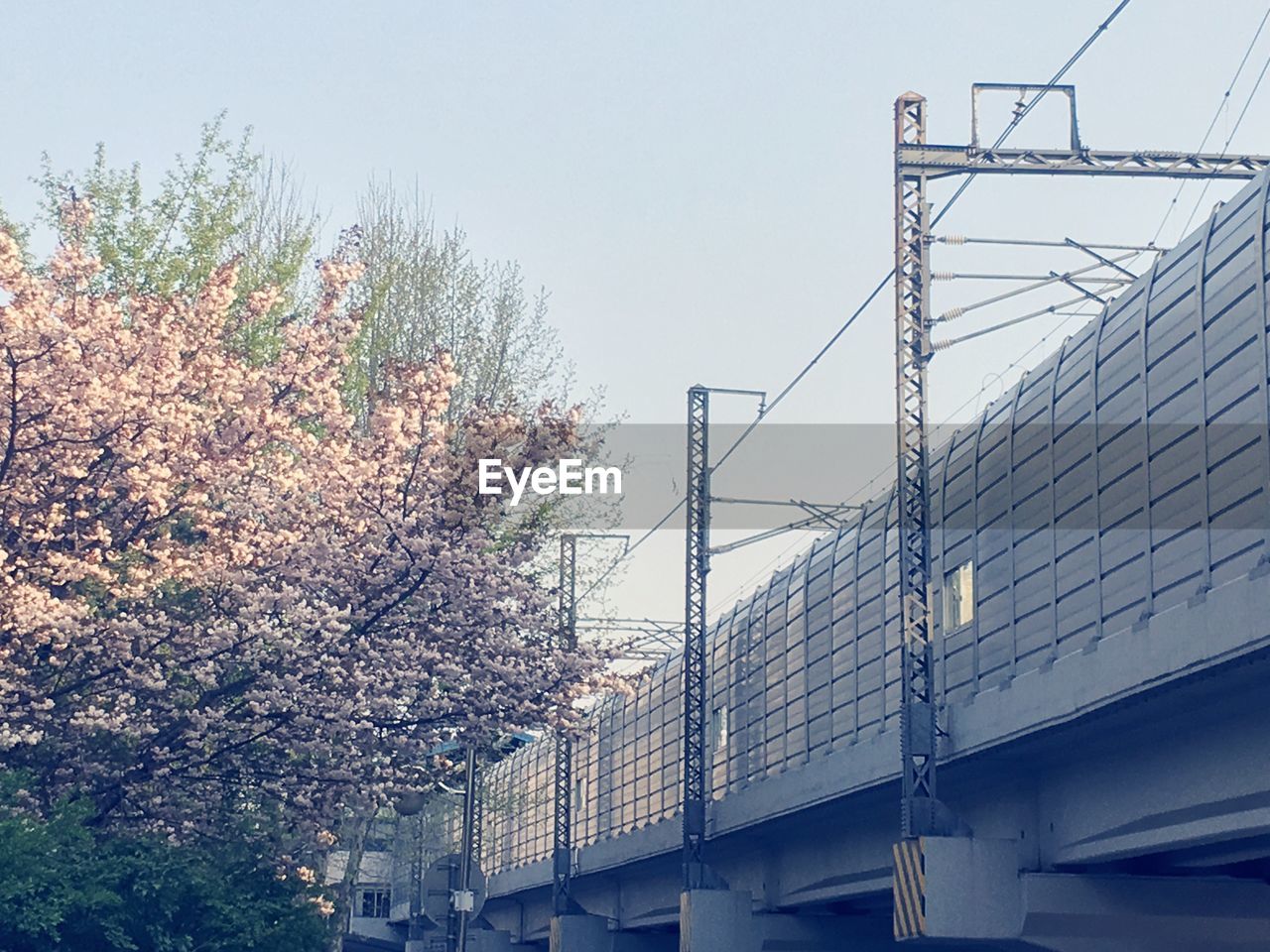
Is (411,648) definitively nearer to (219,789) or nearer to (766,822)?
(219,789)

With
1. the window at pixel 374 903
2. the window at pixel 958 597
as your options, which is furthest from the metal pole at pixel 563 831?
the window at pixel 374 903

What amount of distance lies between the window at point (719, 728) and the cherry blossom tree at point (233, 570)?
896 centimetres

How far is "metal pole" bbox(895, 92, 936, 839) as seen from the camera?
23.2m

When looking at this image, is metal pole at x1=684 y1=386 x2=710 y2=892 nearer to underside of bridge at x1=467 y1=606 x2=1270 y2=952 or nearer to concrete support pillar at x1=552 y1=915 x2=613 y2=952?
underside of bridge at x1=467 y1=606 x2=1270 y2=952

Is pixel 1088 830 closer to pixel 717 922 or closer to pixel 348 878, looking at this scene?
pixel 717 922

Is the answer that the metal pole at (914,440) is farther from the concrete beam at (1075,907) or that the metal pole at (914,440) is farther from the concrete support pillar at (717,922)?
the concrete support pillar at (717,922)

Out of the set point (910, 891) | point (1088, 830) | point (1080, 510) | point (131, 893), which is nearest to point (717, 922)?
point (910, 891)

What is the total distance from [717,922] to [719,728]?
3954 mm

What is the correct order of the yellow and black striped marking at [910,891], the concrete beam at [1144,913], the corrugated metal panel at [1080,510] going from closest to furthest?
the corrugated metal panel at [1080,510] → the concrete beam at [1144,913] → the yellow and black striped marking at [910,891]

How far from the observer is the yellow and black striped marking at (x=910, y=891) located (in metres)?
22.2

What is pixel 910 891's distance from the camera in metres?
22.5

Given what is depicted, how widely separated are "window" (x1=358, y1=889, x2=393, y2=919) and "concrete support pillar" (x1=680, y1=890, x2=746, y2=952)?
12146 centimetres

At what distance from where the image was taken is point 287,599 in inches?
957

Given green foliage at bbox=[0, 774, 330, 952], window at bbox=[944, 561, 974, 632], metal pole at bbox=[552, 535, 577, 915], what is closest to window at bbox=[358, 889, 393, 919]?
metal pole at bbox=[552, 535, 577, 915]
